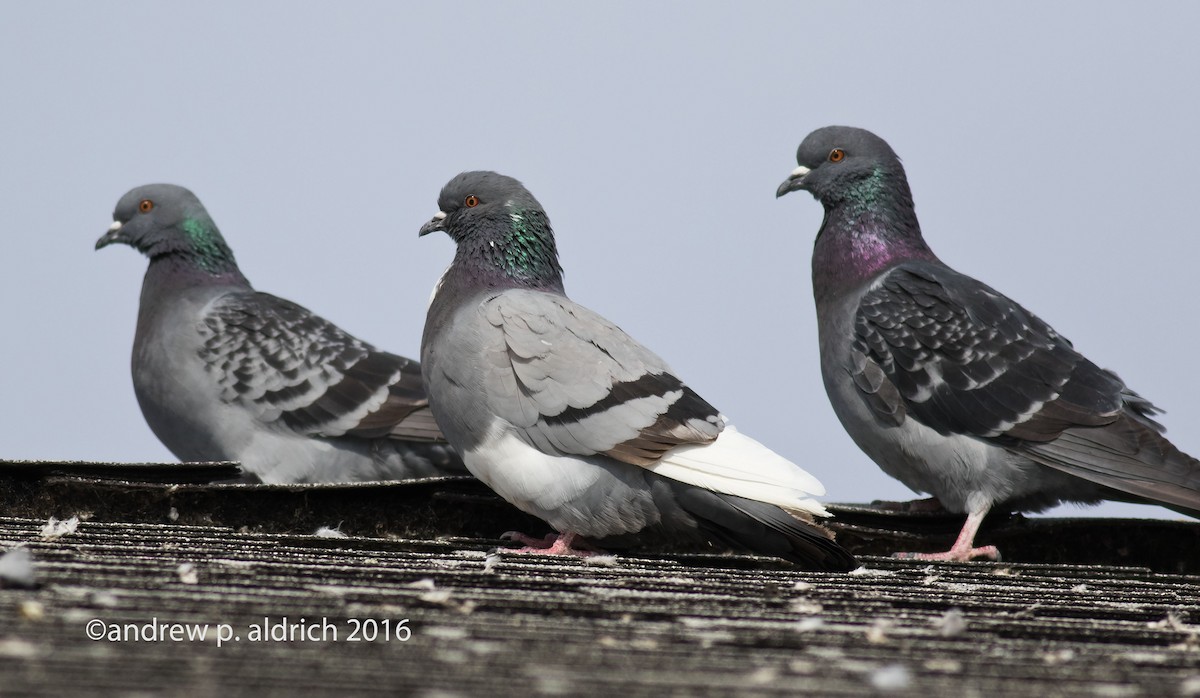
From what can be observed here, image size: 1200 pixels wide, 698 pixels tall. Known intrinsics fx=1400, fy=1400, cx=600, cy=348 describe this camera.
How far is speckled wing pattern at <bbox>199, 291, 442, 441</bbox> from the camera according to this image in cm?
951

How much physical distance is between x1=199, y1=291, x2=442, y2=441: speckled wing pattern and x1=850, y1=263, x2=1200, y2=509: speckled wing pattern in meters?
3.20

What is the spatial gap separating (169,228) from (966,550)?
678cm

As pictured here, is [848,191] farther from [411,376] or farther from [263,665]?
[263,665]

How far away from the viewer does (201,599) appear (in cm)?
304

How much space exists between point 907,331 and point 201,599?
5.39 m

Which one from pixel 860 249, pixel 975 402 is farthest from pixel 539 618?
pixel 860 249

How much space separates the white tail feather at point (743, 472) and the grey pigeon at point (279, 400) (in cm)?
390

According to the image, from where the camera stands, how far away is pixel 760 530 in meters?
5.51

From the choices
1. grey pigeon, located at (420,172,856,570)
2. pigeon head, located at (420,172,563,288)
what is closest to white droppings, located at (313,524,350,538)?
grey pigeon, located at (420,172,856,570)

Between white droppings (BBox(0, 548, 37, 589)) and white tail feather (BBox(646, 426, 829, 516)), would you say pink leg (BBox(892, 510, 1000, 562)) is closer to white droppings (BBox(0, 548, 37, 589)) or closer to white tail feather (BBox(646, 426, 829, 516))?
white tail feather (BBox(646, 426, 829, 516))

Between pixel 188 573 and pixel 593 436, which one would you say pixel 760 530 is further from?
pixel 188 573

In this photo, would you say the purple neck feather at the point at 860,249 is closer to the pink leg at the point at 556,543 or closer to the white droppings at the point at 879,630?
the pink leg at the point at 556,543

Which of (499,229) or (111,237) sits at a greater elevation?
(111,237)

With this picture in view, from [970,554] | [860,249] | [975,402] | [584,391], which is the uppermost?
[860,249]
